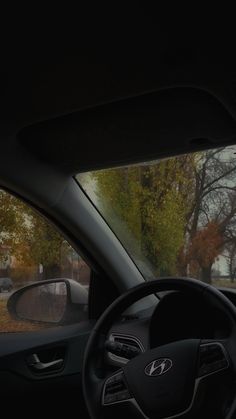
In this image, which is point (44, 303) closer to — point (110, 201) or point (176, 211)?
point (110, 201)

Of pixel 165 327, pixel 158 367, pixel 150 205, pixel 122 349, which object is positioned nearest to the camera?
pixel 158 367

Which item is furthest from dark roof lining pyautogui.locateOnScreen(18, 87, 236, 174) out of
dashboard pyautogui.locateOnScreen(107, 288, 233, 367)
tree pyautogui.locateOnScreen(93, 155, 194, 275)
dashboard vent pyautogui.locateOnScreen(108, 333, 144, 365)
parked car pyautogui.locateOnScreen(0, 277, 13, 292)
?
dashboard vent pyautogui.locateOnScreen(108, 333, 144, 365)

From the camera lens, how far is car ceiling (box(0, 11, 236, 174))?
2045 mm

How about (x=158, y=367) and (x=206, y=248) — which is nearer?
(x=158, y=367)

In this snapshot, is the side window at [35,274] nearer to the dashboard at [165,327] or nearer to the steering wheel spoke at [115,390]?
the dashboard at [165,327]

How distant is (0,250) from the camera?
10.6ft

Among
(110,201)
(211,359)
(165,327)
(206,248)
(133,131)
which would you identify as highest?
(133,131)

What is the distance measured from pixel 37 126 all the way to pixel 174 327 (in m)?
1.27

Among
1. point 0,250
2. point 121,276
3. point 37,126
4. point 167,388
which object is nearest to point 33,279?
point 0,250

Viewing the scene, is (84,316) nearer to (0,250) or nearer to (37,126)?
(0,250)

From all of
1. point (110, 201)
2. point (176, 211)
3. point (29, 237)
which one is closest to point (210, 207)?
point (176, 211)

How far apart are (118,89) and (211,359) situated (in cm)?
123

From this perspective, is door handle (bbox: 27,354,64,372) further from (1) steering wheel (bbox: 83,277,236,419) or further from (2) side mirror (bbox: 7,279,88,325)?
(1) steering wheel (bbox: 83,277,236,419)

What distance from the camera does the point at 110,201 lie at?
11.1 feet
